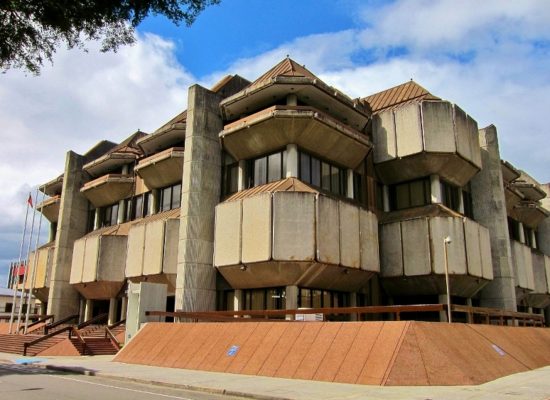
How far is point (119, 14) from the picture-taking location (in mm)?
13250

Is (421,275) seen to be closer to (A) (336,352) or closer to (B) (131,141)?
(A) (336,352)

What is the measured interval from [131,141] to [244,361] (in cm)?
3549

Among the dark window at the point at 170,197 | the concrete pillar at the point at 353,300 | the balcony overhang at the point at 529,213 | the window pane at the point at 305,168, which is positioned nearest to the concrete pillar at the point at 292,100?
the window pane at the point at 305,168

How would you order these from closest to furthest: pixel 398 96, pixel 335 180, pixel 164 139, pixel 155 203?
pixel 335 180, pixel 398 96, pixel 164 139, pixel 155 203

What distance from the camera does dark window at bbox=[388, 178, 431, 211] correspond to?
35906 mm


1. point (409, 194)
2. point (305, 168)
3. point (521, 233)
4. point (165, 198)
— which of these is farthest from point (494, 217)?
point (165, 198)

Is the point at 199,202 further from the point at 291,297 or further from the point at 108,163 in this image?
the point at 108,163

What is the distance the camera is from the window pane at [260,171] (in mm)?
32531

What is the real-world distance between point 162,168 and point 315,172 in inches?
506

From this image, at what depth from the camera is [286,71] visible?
3297 centimetres

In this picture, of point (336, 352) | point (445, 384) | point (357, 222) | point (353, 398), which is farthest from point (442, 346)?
point (357, 222)

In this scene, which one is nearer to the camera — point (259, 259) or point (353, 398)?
point (353, 398)

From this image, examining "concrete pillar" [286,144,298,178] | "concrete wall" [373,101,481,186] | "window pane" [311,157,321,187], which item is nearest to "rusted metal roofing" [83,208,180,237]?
"concrete pillar" [286,144,298,178]

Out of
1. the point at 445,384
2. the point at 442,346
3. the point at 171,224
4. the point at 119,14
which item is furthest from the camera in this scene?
the point at 171,224
